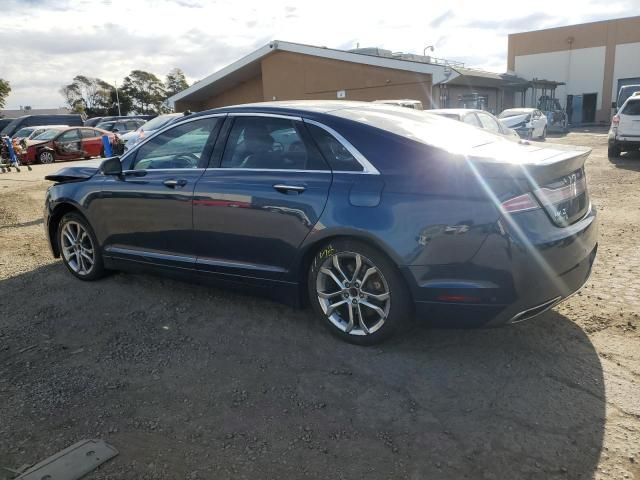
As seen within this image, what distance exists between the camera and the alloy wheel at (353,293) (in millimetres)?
3404

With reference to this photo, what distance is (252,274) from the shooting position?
3891 mm

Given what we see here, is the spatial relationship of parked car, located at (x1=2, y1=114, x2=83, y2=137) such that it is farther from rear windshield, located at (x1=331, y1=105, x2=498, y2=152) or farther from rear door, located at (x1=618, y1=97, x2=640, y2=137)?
rear windshield, located at (x1=331, y1=105, x2=498, y2=152)

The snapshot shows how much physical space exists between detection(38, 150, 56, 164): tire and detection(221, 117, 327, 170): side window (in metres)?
19.3

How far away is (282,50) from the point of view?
24672 mm

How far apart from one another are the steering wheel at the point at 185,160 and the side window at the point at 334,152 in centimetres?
110

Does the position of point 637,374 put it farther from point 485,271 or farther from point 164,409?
point 164,409

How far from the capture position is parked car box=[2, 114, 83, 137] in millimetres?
28398

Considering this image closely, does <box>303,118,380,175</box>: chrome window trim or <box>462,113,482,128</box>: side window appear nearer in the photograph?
<box>303,118,380,175</box>: chrome window trim

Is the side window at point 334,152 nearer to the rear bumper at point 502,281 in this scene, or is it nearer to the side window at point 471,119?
the rear bumper at point 502,281

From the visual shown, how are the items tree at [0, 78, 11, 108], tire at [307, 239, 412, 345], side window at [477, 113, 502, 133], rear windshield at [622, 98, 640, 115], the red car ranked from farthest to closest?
tree at [0, 78, 11, 108] < the red car < rear windshield at [622, 98, 640, 115] < side window at [477, 113, 502, 133] < tire at [307, 239, 412, 345]

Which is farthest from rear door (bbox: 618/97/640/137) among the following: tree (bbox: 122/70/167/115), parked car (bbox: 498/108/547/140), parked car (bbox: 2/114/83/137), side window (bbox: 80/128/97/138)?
tree (bbox: 122/70/167/115)

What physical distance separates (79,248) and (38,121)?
28678mm

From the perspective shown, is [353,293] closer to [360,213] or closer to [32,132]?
[360,213]

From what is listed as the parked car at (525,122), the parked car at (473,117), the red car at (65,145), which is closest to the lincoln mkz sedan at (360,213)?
the parked car at (473,117)
